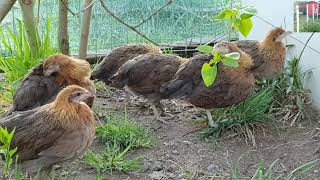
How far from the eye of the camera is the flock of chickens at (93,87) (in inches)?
146

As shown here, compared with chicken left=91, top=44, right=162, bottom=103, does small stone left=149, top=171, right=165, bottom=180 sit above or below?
below

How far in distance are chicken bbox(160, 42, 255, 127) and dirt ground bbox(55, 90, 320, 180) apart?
333mm

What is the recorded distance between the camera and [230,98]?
15.8 ft

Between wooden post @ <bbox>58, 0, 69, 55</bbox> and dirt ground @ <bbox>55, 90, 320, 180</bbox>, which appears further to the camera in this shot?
wooden post @ <bbox>58, 0, 69, 55</bbox>

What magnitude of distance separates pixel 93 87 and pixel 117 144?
0.72 meters

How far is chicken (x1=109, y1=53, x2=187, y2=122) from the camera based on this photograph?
17.3 feet

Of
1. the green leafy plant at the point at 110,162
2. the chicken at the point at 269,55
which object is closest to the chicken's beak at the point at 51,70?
the green leafy plant at the point at 110,162

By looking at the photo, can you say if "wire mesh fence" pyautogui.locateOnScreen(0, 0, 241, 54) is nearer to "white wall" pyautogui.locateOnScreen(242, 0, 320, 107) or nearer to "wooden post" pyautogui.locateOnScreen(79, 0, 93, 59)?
"white wall" pyautogui.locateOnScreen(242, 0, 320, 107)

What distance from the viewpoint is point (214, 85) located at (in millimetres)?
4820

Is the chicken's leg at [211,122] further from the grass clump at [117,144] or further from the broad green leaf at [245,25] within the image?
the broad green leaf at [245,25]

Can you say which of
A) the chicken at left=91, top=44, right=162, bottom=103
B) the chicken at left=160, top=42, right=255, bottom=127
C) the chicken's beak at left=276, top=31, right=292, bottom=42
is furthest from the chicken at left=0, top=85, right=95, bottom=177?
the chicken's beak at left=276, top=31, right=292, bottom=42

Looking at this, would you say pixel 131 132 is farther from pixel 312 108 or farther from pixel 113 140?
pixel 312 108

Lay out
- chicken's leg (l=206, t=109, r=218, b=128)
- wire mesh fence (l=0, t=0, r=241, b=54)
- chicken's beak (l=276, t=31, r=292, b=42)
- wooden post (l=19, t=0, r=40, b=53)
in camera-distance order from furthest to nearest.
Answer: wire mesh fence (l=0, t=0, r=241, b=54), chicken's beak (l=276, t=31, r=292, b=42), wooden post (l=19, t=0, r=40, b=53), chicken's leg (l=206, t=109, r=218, b=128)

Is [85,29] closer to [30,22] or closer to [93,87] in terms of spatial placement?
[30,22]
